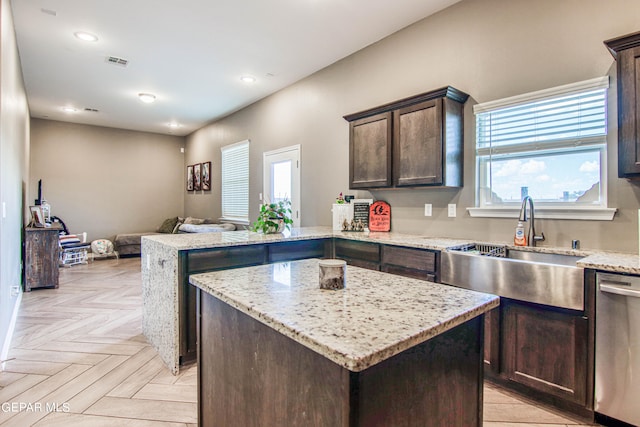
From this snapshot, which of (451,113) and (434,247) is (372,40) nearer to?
(451,113)

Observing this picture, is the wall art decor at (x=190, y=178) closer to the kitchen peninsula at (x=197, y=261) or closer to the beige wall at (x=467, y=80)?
the beige wall at (x=467, y=80)

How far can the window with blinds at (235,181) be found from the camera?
6.15 metres

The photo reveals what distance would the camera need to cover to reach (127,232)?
Result: 317 inches

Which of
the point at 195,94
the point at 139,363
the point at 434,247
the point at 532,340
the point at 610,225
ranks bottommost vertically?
the point at 139,363

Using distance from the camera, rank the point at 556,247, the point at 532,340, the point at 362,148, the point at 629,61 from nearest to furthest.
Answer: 1. the point at 629,61
2. the point at 532,340
3. the point at 556,247
4. the point at 362,148

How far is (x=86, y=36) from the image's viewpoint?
12.0 feet

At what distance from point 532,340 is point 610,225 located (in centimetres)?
95

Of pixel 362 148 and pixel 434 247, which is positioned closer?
pixel 434 247

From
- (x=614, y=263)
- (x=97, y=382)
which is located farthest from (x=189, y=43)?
(x=614, y=263)

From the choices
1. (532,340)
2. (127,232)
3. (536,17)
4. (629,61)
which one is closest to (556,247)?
(532,340)

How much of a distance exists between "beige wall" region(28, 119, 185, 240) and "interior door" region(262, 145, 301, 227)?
4.21 metres

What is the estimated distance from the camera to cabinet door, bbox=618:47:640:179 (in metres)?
1.90

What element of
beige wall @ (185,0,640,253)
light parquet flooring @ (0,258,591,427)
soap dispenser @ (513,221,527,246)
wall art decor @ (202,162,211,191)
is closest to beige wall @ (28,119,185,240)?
wall art decor @ (202,162,211,191)

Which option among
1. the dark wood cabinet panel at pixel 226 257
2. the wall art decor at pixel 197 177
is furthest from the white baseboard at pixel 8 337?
the wall art decor at pixel 197 177
